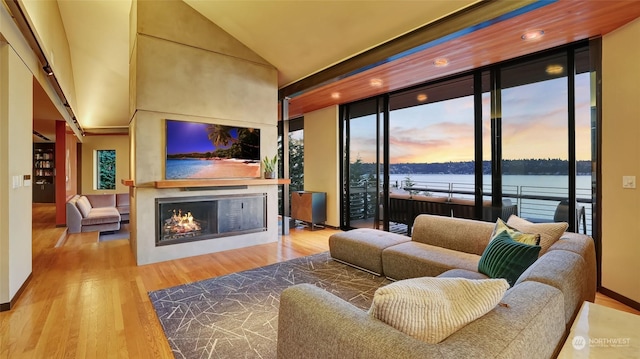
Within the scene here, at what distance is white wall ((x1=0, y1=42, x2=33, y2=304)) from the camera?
106 inches

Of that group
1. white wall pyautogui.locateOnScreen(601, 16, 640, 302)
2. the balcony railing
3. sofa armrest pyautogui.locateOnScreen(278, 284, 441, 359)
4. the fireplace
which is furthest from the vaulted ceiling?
sofa armrest pyautogui.locateOnScreen(278, 284, 441, 359)

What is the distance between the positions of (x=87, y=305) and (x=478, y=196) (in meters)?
4.70

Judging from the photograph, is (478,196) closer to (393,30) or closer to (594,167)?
(594,167)

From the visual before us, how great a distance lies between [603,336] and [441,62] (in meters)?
3.41

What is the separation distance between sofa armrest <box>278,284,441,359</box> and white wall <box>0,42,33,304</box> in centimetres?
289

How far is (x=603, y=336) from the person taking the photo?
1261 millimetres

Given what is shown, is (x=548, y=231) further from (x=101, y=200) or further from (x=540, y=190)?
(x=101, y=200)

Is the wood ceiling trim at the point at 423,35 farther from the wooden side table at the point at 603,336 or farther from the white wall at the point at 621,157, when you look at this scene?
the wooden side table at the point at 603,336

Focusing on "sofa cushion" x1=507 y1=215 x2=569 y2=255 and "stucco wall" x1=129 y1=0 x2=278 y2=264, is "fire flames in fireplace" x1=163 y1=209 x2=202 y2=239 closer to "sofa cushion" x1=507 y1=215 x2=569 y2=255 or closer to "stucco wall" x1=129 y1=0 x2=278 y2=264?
"stucco wall" x1=129 y1=0 x2=278 y2=264

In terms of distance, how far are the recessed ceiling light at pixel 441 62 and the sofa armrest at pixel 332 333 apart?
11.3 ft

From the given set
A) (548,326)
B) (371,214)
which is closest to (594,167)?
(548,326)

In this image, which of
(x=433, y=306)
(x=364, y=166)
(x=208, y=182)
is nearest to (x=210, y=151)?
(x=208, y=182)

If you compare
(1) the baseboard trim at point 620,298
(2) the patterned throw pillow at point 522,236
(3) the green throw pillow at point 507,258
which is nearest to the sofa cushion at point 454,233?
(2) the patterned throw pillow at point 522,236

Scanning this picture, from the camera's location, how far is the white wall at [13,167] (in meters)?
2.70
